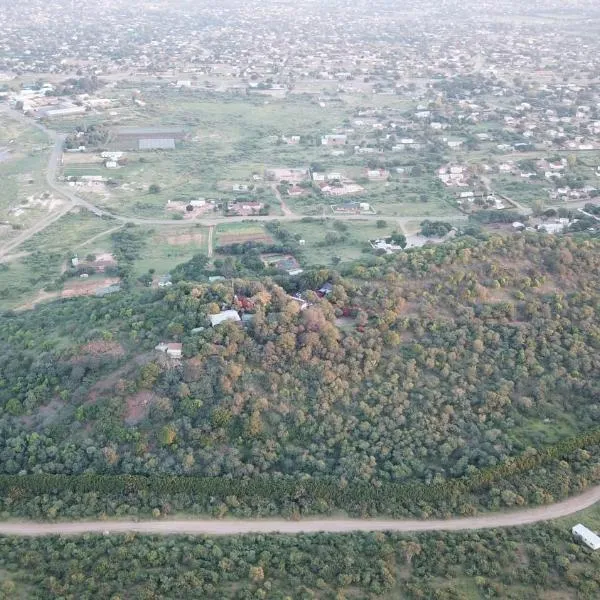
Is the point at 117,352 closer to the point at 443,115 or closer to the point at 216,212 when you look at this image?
the point at 216,212

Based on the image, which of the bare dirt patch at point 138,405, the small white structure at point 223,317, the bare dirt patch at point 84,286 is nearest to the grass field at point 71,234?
the bare dirt patch at point 84,286

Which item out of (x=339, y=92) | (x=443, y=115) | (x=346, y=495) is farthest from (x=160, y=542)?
(x=339, y=92)

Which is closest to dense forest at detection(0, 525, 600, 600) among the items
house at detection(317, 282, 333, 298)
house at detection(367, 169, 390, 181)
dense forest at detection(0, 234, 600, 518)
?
dense forest at detection(0, 234, 600, 518)

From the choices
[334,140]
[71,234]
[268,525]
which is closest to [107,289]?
[71,234]

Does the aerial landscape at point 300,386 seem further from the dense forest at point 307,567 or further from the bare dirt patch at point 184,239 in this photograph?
the bare dirt patch at point 184,239

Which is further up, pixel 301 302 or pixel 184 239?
pixel 301 302

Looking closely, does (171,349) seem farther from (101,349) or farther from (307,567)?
(307,567)

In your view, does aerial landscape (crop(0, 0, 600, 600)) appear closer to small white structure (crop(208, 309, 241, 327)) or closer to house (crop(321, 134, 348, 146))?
small white structure (crop(208, 309, 241, 327))
